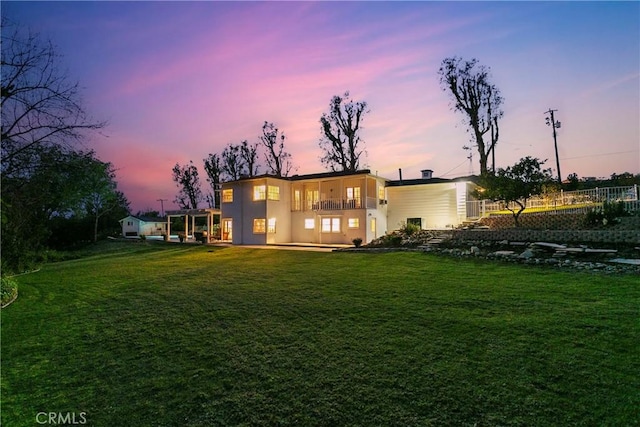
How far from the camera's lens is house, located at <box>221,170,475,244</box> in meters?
21.3

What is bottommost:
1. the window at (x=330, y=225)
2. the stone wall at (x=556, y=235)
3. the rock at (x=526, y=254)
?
the rock at (x=526, y=254)

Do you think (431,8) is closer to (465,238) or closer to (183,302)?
(465,238)

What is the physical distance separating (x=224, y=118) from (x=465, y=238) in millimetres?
17009

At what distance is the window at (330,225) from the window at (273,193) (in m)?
3.90

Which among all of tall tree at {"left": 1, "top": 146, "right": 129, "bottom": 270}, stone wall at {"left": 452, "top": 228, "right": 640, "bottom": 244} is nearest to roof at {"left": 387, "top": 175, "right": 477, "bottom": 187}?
stone wall at {"left": 452, "top": 228, "right": 640, "bottom": 244}

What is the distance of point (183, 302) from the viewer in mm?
7461

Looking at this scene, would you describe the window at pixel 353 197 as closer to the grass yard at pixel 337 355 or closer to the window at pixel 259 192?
the window at pixel 259 192

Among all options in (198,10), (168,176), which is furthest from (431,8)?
(168,176)

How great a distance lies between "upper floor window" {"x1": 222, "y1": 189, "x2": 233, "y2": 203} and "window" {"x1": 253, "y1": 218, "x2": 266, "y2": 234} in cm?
345

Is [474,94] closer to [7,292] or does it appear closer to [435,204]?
[435,204]

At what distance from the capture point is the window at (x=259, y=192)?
23120 mm

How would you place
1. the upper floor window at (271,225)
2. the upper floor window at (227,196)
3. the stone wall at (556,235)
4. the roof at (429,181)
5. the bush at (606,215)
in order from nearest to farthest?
the stone wall at (556,235)
the bush at (606,215)
the roof at (429,181)
the upper floor window at (271,225)
the upper floor window at (227,196)

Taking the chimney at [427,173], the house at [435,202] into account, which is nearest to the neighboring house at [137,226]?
the house at [435,202]

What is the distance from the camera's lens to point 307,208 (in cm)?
2430
